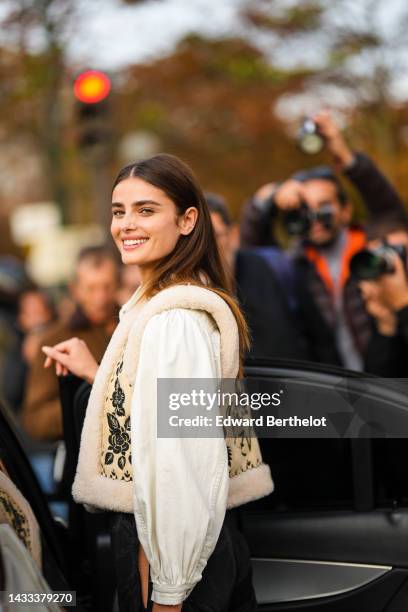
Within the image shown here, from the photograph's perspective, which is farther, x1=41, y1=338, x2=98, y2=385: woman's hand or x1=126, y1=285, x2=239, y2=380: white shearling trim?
x1=41, y1=338, x2=98, y2=385: woman's hand

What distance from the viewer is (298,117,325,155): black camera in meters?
3.92

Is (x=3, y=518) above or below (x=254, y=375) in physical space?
below

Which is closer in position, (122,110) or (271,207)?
(271,207)

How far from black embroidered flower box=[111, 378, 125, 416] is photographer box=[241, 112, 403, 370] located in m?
1.76

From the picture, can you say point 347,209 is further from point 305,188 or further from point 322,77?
point 322,77

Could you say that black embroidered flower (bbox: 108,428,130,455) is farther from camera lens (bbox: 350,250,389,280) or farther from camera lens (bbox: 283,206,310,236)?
camera lens (bbox: 283,206,310,236)

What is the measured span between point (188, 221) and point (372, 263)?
3.92 ft

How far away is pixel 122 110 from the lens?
15164 millimetres

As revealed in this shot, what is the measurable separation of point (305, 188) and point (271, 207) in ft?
0.88

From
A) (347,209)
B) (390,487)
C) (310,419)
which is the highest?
(347,209)

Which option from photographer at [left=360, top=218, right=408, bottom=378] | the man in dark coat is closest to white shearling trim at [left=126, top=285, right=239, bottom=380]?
photographer at [left=360, top=218, right=408, bottom=378]

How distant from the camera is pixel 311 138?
12.9ft

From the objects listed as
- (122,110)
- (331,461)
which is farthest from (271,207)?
(122,110)

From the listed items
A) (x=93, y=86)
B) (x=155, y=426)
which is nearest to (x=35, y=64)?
(x=93, y=86)
